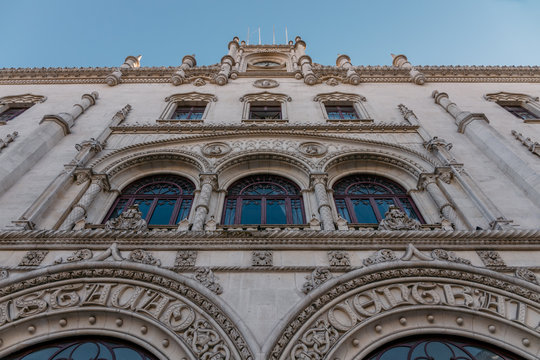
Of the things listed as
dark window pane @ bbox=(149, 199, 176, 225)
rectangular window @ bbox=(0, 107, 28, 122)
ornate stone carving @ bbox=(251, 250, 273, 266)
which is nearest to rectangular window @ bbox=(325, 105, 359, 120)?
dark window pane @ bbox=(149, 199, 176, 225)

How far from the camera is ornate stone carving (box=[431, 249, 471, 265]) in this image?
6918mm

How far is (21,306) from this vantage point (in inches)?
243

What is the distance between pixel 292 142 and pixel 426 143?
425 centimetres

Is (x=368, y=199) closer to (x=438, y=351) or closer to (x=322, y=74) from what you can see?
(x=438, y=351)

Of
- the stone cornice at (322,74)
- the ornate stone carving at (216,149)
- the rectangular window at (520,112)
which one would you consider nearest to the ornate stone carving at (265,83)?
the stone cornice at (322,74)

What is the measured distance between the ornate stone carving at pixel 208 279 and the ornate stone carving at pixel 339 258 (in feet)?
7.20

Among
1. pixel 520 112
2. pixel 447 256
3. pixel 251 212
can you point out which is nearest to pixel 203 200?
pixel 251 212

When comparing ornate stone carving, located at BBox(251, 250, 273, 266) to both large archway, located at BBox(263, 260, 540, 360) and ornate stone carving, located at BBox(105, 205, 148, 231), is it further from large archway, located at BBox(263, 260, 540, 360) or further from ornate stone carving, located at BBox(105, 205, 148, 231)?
ornate stone carving, located at BBox(105, 205, 148, 231)

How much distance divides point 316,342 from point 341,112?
451 inches

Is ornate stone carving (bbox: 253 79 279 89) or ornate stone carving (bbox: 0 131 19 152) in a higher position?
ornate stone carving (bbox: 253 79 279 89)

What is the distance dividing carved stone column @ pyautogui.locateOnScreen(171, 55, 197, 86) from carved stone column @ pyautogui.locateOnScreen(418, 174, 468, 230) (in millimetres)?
12502

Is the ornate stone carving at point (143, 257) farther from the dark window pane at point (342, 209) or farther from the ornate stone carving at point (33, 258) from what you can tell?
the dark window pane at point (342, 209)

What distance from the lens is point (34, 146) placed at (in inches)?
424

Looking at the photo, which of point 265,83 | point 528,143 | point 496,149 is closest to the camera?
point 496,149
